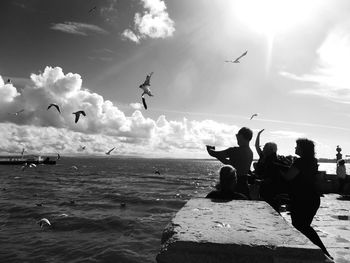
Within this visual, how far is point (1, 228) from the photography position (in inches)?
679

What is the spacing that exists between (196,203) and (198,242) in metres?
1.49

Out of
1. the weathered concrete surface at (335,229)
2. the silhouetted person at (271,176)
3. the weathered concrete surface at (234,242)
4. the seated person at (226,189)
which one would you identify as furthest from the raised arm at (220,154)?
the weathered concrete surface at (234,242)

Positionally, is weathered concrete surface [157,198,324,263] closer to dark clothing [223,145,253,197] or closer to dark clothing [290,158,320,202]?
dark clothing [290,158,320,202]

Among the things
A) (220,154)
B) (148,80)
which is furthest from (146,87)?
(220,154)

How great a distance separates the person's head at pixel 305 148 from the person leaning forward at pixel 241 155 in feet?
3.58

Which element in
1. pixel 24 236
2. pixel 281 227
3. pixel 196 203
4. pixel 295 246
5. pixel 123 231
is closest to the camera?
pixel 295 246

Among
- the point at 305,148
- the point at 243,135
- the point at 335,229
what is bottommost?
the point at 335,229

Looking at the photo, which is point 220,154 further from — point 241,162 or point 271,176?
Result: point 271,176

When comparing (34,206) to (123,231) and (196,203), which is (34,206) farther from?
(196,203)

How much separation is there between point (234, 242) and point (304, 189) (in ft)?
10.2

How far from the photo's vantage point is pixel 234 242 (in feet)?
7.15

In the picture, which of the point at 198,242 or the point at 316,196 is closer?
the point at 198,242

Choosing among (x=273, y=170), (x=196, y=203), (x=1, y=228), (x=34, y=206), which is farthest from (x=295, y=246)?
(x=34, y=206)

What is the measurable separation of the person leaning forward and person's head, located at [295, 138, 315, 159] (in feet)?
3.58
